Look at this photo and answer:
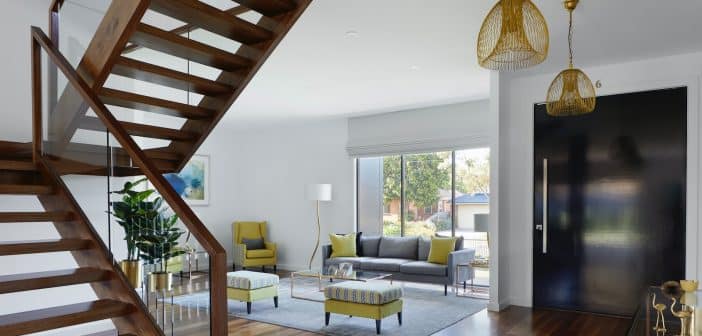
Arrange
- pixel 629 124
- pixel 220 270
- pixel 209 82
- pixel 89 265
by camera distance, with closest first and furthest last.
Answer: pixel 220 270 < pixel 89 265 < pixel 209 82 < pixel 629 124

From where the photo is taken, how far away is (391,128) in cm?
811

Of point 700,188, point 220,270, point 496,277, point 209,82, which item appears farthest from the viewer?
point 496,277

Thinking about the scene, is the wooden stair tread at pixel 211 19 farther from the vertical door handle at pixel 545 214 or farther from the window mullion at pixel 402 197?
the window mullion at pixel 402 197

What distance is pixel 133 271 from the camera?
269cm

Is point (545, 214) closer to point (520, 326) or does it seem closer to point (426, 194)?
point (520, 326)

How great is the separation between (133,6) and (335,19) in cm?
148

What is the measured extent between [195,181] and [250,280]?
154 inches

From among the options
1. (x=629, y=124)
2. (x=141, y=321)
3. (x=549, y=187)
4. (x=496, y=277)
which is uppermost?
(x=629, y=124)

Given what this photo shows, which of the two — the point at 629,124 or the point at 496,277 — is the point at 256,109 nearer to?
the point at 496,277

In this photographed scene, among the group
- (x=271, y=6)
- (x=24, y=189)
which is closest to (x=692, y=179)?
(x=271, y=6)

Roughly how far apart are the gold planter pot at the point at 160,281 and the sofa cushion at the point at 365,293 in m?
2.55

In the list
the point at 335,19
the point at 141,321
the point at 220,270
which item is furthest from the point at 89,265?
the point at 335,19

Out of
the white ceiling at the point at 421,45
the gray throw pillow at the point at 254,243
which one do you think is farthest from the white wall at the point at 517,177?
the gray throw pillow at the point at 254,243

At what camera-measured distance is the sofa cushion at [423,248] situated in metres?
7.27
